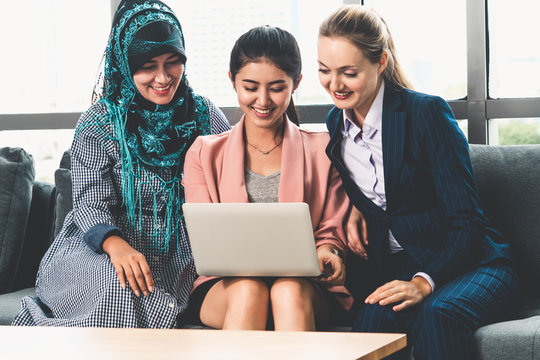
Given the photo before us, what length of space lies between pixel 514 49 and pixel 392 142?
98 centimetres

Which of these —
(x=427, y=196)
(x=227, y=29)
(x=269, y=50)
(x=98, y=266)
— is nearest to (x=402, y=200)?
(x=427, y=196)

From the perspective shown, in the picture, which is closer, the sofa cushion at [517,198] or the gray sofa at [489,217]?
the gray sofa at [489,217]

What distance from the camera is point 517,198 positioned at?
6.71 ft

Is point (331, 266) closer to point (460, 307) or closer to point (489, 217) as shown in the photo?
point (460, 307)

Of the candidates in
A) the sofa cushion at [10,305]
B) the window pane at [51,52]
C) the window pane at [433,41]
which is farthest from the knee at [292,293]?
the window pane at [51,52]

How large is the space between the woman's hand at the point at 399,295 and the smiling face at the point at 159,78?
897mm

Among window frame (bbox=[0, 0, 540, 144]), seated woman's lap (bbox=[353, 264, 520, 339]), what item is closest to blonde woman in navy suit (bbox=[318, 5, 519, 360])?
seated woman's lap (bbox=[353, 264, 520, 339])

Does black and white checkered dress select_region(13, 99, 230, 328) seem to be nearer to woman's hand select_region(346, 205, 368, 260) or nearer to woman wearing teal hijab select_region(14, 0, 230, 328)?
woman wearing teal hijab select_region(14, 0, 230, 328)

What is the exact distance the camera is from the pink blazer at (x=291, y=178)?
1903 millimetres

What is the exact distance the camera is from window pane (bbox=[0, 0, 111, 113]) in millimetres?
3049

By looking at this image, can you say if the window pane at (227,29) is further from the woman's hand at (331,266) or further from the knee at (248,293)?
the knee at (248,293)

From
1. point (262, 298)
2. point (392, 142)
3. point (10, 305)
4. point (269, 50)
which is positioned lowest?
point (10, 305)

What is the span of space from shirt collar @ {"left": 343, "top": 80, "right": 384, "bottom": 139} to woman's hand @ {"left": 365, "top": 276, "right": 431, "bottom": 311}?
1.47ft

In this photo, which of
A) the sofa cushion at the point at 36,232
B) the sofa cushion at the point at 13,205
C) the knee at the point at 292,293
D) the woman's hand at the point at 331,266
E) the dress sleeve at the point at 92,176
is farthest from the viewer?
the sofa cushion at the point at 36,232
